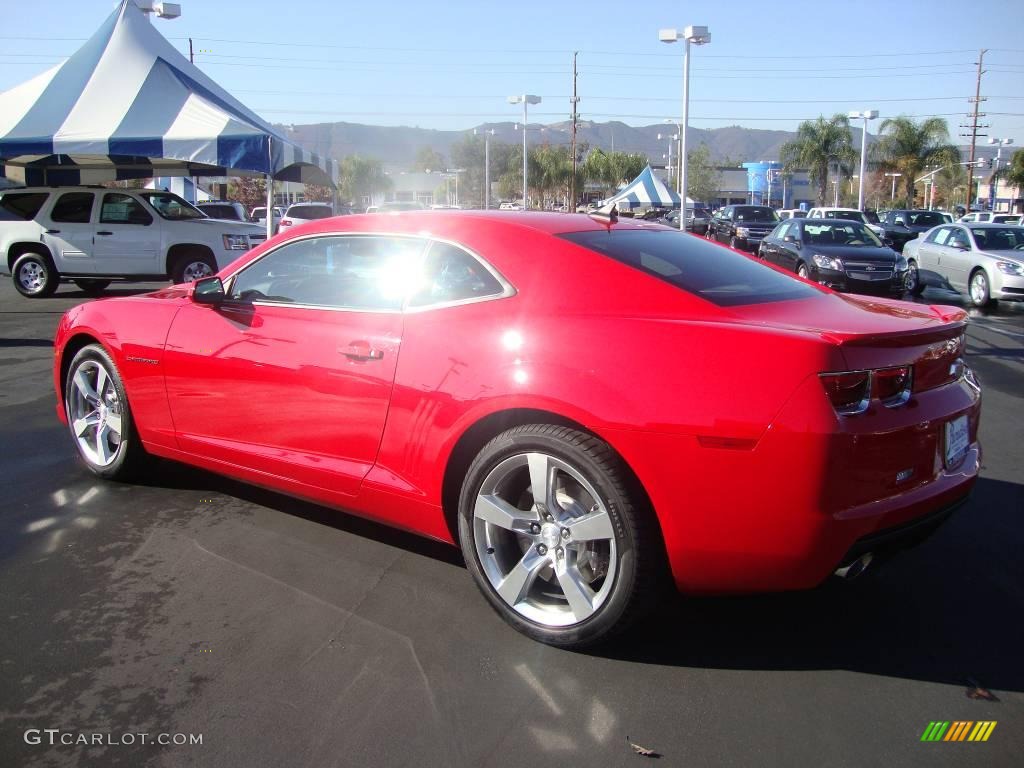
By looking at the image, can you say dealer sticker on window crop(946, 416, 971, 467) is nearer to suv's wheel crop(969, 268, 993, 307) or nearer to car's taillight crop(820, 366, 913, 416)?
car's taillight crop(820, 366, 913, 416)

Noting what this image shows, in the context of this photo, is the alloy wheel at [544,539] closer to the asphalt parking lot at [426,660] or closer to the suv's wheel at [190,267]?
the asphalt parking lot at [426,660]

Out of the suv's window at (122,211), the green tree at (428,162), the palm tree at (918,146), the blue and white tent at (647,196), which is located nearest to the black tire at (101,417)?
the suv's window at (122,211)

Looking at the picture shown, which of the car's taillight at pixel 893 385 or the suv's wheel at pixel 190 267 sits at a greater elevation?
the car's taillight at pixel 893 385

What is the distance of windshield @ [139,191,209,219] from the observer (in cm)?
1499

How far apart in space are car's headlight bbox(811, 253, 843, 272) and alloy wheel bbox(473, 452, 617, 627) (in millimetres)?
13322

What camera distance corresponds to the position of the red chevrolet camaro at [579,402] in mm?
2631

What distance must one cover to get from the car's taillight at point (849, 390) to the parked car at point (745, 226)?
87.7 feet

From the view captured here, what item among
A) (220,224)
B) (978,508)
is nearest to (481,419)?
(978,508)

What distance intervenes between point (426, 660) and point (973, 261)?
610 inches

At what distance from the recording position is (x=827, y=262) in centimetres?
1517

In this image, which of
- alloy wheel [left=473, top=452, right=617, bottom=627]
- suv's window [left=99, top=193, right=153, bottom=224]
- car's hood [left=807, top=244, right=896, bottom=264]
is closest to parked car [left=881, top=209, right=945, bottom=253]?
car's hood [left=807, top=244, right=896, bottom=264]

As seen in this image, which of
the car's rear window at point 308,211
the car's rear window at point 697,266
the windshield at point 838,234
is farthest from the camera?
the car's rear window at point 308,211

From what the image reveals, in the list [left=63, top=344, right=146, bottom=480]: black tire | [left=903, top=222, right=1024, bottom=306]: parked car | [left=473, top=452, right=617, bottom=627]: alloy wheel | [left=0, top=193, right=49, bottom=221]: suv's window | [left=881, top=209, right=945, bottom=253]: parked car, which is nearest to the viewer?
[left=473, top=452, right=617, bottom=627]: alloy wheel

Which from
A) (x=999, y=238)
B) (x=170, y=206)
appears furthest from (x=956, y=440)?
(x=999, y=238)
